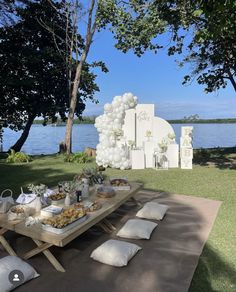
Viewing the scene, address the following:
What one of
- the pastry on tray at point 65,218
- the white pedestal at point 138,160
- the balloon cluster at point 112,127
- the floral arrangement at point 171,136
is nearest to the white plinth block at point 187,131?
the floral arrangement at point 171,136

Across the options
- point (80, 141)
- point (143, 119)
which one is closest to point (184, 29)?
point (143, 119)

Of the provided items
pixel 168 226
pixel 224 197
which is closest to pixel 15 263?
pixel 168 226

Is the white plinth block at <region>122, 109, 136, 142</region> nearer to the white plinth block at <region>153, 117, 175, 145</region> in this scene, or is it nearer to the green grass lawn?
the white plinth block at <region>153, 117, 175, 145</region>

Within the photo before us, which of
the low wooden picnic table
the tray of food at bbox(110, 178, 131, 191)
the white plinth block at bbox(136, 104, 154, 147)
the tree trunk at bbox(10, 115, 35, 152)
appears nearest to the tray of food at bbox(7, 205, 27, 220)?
the low wooden picnic table

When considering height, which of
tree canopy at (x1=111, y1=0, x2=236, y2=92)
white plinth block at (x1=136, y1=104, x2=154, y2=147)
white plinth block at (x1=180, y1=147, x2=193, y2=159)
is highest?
tree canopy at (x1=111, y1=0, x2=236, y2=92)

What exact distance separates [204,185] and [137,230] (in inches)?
141

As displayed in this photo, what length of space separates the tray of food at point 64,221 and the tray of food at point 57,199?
675mm

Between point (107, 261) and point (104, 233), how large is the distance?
0.91 m

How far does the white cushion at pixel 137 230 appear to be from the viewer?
3.88 meters

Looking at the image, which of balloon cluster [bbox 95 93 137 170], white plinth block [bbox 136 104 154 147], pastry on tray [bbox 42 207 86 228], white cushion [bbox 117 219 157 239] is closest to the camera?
pastry on tray [bbox 42 207 86 228]

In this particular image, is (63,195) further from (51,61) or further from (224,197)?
(51,61)

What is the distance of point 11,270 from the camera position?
9.34 ft

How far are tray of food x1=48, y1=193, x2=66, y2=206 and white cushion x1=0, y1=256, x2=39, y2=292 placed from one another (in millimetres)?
1104

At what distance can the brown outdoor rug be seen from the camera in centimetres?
283
